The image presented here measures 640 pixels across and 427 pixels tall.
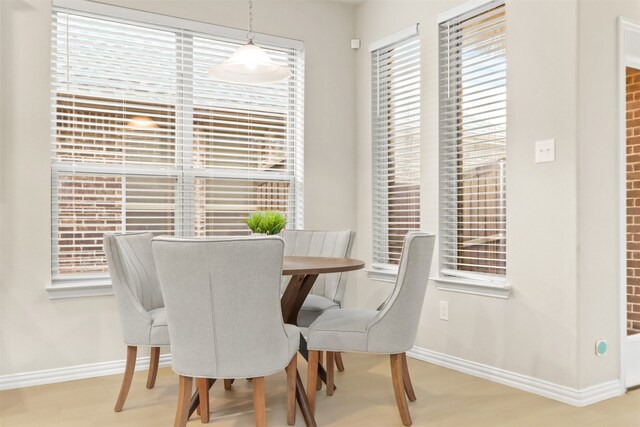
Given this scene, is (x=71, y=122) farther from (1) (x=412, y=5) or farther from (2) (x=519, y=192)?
(2) (x=519, y=192)

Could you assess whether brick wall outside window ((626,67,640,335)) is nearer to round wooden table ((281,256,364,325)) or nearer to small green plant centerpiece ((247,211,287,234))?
round wooden table ((281,256,364,325))

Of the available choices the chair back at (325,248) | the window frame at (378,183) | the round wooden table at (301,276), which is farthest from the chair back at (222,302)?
the window frame at (378,183)

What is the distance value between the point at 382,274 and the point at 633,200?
1.80m

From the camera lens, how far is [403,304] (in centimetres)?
258

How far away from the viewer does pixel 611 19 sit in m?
3.02

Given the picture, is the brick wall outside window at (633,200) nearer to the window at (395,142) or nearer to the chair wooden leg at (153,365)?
the window at (395,142)

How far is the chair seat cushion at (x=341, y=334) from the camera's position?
261 cm

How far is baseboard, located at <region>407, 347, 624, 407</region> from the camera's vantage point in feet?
9.47

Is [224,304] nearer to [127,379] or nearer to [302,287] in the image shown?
[302,287]

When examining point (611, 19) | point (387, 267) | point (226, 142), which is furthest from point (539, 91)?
point (226, 142)

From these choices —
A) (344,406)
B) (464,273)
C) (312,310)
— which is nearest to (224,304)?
(344,406)

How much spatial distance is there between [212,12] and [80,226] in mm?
1769

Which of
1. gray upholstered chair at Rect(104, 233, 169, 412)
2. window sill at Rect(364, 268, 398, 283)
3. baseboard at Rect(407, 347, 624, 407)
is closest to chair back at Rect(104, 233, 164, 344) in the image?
gray upholstered chair at Rect(104, 233, 169, 412)

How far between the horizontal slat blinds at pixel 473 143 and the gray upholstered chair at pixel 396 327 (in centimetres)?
97
